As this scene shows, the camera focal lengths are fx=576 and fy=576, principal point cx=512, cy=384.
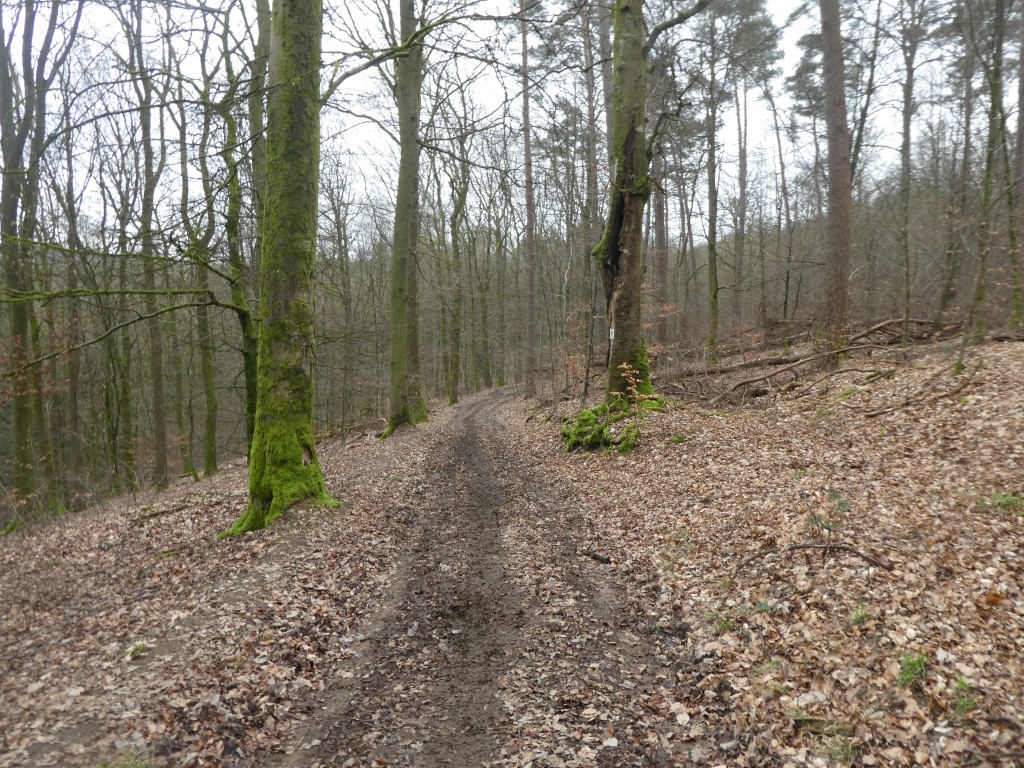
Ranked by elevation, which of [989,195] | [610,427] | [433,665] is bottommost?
[433,665]

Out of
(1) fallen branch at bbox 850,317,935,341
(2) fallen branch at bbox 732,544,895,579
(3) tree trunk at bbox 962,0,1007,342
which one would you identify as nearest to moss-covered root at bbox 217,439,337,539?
(2) fallen branch at bbox 732,544,895,579

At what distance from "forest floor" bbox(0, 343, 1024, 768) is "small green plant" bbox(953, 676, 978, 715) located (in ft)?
0.04

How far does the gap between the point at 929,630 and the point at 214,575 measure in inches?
251

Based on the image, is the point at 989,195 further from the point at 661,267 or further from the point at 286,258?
the point at 286,258

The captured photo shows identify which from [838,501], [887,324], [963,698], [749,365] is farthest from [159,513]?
[887,324]

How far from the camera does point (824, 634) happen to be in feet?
14.1

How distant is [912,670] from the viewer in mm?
3643

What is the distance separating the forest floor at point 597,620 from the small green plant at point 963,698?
1 cm

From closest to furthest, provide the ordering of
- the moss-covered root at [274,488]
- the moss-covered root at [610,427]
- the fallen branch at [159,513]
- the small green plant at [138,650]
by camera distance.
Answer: the small green plant at [138,650]
the moss-covered root at [274,488]
the fallen branch at [159,513]
the moss-covered root at [610,427]

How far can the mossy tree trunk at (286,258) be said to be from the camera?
24.9 feet

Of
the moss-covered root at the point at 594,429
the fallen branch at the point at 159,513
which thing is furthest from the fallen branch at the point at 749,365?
the fallen branch at the point at 159,513

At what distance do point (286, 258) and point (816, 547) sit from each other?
7005mm

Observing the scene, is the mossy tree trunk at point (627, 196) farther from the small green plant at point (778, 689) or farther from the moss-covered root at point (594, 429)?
the small green plant at point (778, 689)

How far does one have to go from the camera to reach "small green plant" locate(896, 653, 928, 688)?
3588mm
